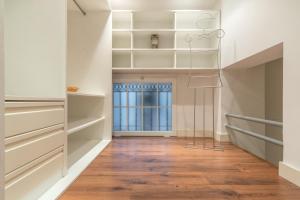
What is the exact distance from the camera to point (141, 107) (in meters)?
Result: 3.72

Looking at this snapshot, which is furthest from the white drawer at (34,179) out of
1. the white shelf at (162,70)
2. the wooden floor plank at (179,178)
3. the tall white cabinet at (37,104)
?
the white shelf at (162,70)

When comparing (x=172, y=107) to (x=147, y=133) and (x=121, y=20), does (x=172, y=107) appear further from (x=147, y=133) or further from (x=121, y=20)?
(x=121, y=20)

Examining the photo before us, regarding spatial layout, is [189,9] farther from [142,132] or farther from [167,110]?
[142,132]

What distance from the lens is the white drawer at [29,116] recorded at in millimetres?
1001

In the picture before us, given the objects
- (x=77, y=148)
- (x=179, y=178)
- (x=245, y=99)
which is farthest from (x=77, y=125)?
(x=245, y=99)

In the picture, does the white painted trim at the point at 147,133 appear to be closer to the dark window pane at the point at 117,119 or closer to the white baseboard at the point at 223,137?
the dark window pane at the point at 117,119

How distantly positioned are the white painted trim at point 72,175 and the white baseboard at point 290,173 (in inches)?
61.9

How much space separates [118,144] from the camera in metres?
3.00

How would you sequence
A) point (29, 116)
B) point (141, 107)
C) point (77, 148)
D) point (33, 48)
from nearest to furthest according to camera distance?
point (29, 116), point (33, 48), point (77, 148), point (141, 107)

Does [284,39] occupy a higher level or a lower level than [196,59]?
lower

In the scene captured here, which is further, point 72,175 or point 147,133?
point 147,133

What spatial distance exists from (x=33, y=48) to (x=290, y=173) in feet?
6.80

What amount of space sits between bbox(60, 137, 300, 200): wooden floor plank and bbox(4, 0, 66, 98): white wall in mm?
731

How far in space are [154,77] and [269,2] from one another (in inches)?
81.1
